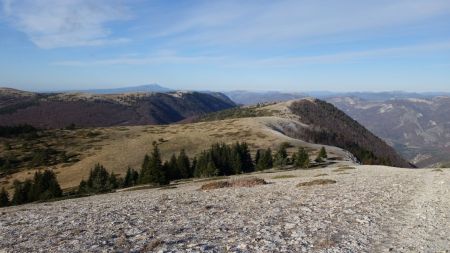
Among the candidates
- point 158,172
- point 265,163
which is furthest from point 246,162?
point 158,172

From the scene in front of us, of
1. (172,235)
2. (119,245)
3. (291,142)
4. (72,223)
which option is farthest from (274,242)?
(291,142)

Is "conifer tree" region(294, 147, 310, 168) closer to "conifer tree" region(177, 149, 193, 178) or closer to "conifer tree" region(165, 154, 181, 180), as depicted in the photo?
"conifer tree" region(177, 149, 193, 178)

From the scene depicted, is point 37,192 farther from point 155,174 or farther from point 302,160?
point 302,160

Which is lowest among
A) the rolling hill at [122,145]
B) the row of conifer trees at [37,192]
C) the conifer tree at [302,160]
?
the rolling hill at [122,145]

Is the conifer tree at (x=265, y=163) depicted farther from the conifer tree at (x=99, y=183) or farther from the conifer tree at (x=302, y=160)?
the conifer tree at (x=99, y=183)

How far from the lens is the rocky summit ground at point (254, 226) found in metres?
15.4

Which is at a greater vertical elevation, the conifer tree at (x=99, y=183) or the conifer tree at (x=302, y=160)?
the conifer tree at (x=302, y=160)

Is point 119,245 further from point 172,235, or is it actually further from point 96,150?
point 96,150

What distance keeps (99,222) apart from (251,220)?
796cm

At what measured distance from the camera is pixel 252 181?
141 ft

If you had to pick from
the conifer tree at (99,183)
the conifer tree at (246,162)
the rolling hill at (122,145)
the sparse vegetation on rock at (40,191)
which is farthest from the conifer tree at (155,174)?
the rolling hill at (122,145)

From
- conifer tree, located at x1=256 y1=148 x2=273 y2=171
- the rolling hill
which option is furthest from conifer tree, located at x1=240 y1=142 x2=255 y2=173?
the rolling hill

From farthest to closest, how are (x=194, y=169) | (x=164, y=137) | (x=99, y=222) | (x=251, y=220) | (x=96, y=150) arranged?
(x=164, y=137), (x=96, y=150), (x=194, y=169), (x=99, y=222), (x=251, y=220)

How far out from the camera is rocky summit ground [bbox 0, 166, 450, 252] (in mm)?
15383
